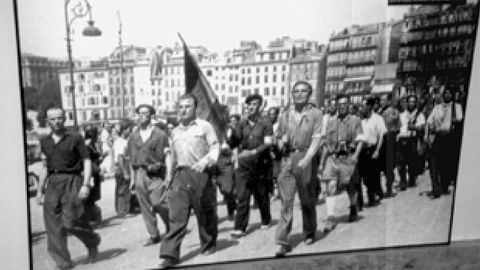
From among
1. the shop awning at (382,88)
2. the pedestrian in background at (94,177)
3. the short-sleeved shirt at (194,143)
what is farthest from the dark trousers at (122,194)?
the shop awning at (382,88)

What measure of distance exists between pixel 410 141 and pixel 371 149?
32cm

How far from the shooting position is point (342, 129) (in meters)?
3.74

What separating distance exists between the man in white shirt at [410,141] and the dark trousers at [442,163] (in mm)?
118

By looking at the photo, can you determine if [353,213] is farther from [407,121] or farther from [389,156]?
[407,121]

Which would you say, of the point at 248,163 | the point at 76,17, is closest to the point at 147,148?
the point at 248,163

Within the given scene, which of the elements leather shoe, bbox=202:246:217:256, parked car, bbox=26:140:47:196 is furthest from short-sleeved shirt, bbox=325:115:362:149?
parked car, bbox=26:140:47:196

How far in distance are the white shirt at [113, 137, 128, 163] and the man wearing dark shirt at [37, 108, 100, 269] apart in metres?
0.18

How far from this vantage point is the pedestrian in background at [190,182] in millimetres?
3471

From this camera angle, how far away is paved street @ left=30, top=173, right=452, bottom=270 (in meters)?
3.45

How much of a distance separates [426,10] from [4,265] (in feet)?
11.4

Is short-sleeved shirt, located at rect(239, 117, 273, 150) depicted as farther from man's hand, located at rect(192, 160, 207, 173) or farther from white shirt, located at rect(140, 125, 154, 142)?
white shirt, located at rect(140, 125, 154, 142)

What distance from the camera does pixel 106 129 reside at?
133 inches

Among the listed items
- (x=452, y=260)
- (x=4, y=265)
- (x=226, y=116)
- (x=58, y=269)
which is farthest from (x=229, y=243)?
(x=452, y=260)

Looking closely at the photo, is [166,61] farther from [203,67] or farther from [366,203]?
[366,203]
